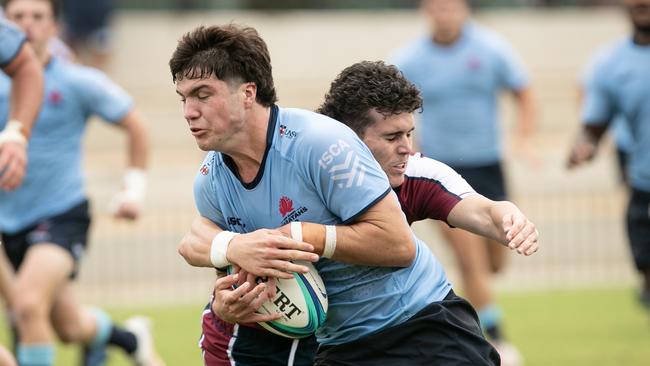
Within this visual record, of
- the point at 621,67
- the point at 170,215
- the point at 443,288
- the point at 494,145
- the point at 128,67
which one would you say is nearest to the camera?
the point at 443,288

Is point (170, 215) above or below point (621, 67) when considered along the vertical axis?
below

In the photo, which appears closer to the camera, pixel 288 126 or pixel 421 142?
pixel 288 126

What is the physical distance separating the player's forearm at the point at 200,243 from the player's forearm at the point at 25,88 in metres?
1.39

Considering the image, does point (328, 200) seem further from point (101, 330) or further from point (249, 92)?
point (101, 330)

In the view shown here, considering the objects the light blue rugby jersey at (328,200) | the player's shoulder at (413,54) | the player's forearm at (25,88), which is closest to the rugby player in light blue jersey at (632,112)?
the player's shoulder at (413,54)

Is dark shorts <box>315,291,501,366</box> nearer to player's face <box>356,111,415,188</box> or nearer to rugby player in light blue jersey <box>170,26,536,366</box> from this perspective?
rugby player in light blue jersey <box>170,26,536,366</box>

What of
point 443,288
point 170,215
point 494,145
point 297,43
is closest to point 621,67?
point 494,145

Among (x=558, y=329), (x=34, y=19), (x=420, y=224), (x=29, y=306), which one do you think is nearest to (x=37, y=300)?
(x=29, y=306)

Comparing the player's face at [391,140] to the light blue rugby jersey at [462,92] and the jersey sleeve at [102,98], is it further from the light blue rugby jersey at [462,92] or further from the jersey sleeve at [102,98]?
the light blue rugby jersey at [462,92]

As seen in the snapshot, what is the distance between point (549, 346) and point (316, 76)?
33.1ft

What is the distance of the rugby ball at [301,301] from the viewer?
16.8 ft

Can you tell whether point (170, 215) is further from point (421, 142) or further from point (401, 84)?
point (401, 84)

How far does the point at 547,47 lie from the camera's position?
68.2 ft

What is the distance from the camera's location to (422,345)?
526 centimetres
